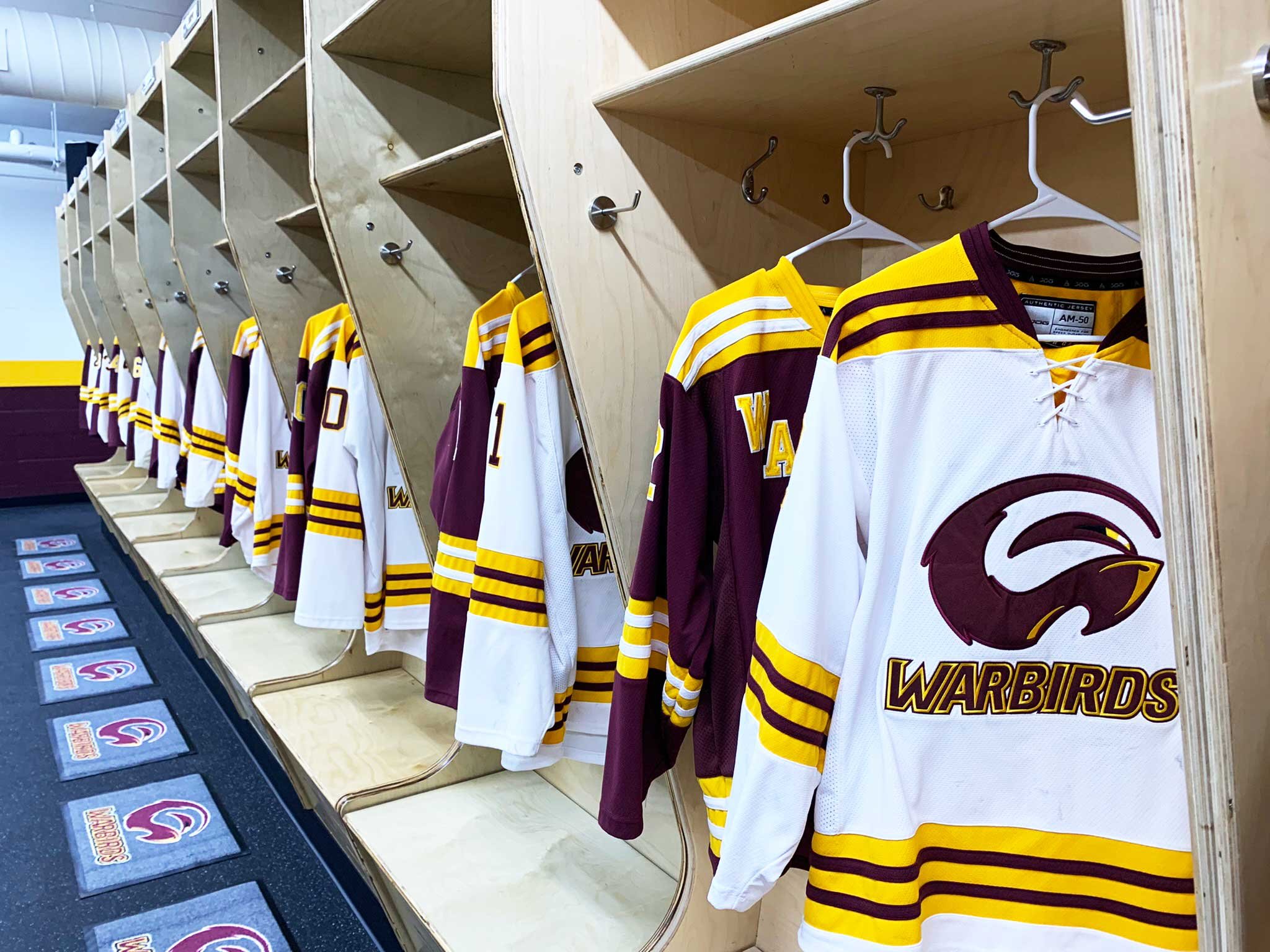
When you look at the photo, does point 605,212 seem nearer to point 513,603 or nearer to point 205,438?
point 513,603

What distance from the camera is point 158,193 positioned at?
4.28 metres

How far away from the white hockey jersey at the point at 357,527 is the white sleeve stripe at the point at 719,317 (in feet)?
4.22

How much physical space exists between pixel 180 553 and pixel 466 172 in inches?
127

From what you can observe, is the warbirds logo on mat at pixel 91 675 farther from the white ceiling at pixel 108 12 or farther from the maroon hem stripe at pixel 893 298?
the white ceiling at pixel 108 12

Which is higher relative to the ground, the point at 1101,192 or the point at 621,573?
the point at 1101,192

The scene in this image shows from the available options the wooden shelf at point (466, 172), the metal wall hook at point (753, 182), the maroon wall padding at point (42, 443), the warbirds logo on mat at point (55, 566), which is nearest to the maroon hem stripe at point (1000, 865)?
the metal wall hook at point (753, 182)

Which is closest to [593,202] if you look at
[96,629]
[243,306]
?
→ [243,306]

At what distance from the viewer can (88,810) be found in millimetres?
2828

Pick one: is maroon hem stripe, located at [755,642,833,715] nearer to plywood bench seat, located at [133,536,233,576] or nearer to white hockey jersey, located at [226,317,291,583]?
white hockey jersey, located at [226,317,291,583]

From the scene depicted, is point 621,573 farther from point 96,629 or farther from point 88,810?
point 96,629

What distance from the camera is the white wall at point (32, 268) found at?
8.45 m

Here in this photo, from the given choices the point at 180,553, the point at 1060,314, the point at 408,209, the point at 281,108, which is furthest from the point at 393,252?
the point at 180,553

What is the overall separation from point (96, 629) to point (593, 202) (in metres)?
4.37

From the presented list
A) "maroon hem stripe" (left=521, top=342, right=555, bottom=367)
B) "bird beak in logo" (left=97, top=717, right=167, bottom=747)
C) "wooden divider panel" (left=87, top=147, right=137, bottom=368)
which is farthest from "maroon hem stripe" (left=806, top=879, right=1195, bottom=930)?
"wooden divider panel" (left=87, top=147, right=137, bottom=368)
